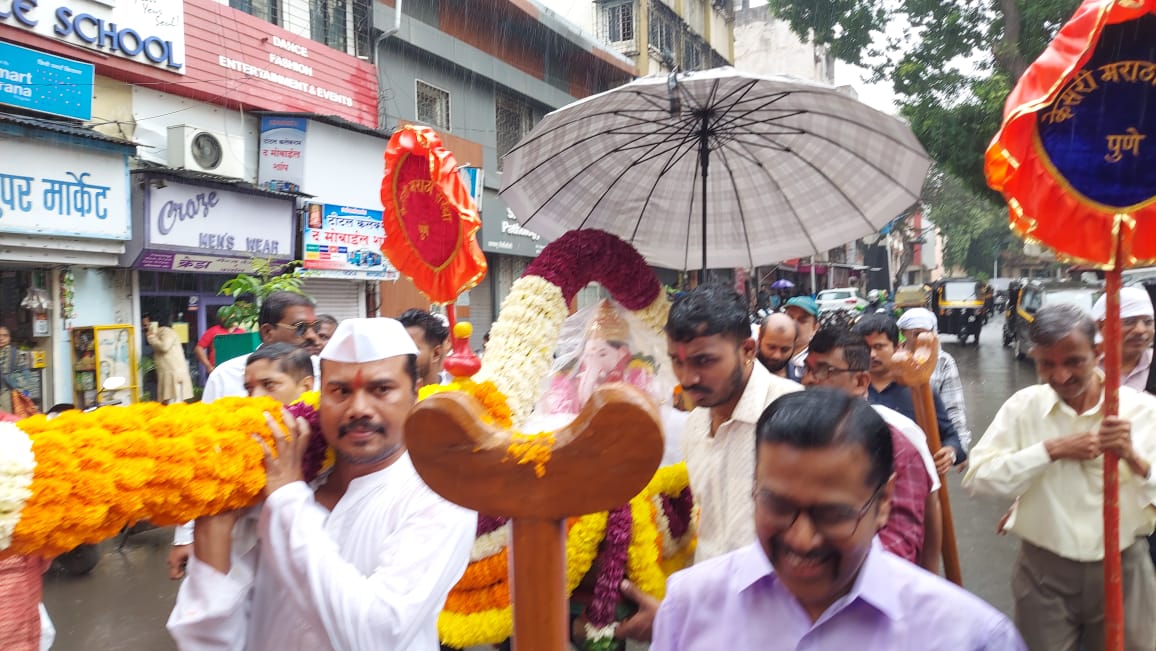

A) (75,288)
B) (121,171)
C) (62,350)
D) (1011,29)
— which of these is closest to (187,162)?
(121,171)

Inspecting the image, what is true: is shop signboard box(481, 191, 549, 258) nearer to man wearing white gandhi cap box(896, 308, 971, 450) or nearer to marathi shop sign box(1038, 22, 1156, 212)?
man wearing white gandhi cap box(896, 308, 971, 450)

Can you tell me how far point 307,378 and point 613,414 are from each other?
2650mm

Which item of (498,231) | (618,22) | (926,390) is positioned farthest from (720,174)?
(618,22)

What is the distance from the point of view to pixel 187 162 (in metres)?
10.1

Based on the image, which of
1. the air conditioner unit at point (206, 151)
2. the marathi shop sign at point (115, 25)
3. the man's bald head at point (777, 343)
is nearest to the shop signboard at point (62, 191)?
the air conditioner unit at point (206, 151)

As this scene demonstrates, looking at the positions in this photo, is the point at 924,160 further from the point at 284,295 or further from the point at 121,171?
the point at 121,171

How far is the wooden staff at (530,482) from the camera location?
109 centimetres

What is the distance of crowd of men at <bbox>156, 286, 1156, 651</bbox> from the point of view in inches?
48.1

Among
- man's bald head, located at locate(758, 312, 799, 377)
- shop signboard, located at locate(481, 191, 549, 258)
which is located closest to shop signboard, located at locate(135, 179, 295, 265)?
shop signboard, located at locate(481, 191, 549, 258)

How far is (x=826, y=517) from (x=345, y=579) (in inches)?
37.3

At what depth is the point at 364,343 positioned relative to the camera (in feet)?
5.85

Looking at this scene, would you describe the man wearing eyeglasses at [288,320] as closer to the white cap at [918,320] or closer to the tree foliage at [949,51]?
the white cap at [918,320]

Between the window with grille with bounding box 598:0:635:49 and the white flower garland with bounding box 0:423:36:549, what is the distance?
71.5 feet

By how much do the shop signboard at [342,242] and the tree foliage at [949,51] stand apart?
29.5 feet
